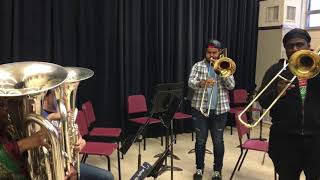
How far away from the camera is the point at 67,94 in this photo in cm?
206

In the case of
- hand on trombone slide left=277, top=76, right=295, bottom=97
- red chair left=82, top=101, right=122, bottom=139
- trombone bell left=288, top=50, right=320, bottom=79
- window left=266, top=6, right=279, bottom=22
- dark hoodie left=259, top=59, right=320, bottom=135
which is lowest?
red chair left=82, top=101, right=122, bottom=139

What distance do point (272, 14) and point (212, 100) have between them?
150 inches

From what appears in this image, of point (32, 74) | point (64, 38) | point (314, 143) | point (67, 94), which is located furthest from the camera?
point (64, 38)

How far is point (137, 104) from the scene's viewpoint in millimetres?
5133

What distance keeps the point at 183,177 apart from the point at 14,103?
2.75 meters

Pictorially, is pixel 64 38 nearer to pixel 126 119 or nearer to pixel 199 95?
pixel 126 119

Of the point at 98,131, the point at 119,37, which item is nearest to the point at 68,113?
the point at 98,131

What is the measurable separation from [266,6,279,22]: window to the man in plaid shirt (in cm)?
341

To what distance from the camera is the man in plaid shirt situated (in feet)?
11.5

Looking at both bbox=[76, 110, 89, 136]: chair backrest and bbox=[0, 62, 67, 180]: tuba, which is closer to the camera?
bbox=[0, 62, 67, 180]: tuba

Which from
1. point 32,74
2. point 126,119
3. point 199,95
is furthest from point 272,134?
point 126,119

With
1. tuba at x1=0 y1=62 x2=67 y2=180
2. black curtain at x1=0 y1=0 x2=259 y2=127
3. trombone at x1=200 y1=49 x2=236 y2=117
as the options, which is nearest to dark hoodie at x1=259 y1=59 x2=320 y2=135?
trombone at x1=200 y1=49 x2=236 y2=117

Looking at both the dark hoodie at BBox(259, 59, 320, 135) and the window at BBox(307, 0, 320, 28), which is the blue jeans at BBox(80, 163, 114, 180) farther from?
the window at BBox(307, 0, 320, 28)

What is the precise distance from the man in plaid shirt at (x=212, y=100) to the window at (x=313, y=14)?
12.1 feet
